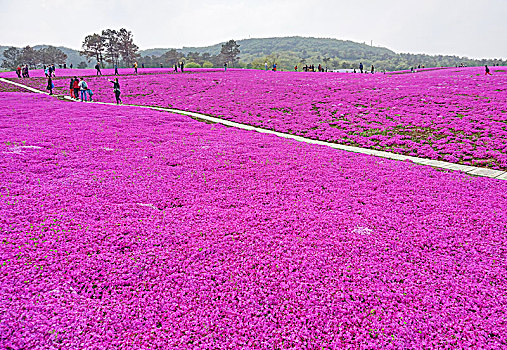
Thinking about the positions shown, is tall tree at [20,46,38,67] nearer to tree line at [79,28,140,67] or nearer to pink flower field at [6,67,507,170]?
tree line at [79,28,140,67]

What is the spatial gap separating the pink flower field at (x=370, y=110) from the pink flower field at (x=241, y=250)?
229cm

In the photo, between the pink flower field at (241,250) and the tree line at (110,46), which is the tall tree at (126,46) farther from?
the pink flower field at (241,250)

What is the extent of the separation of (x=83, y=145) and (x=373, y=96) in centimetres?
2539

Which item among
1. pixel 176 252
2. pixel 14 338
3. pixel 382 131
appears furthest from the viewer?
pixel 382 131

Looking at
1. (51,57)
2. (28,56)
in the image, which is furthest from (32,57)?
(51,57)

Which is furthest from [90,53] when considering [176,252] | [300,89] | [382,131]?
[176,252]

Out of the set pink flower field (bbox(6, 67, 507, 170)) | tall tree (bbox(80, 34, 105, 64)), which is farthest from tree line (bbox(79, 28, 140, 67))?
pink flower field (bbox(6, 67, 507, 170))

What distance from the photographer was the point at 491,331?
3533 mm

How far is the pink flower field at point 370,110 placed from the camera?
1434 cm

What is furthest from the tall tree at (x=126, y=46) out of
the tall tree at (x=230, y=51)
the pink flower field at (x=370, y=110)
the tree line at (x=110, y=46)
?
the pink flower field at (x=370, y=110)

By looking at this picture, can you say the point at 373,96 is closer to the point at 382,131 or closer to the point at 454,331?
the point at 382,131

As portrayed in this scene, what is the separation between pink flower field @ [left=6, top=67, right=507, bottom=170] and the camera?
47.1 ft

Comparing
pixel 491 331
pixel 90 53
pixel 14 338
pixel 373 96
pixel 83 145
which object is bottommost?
pixel 491 331

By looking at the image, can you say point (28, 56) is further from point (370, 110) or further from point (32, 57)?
point (370, 110)
